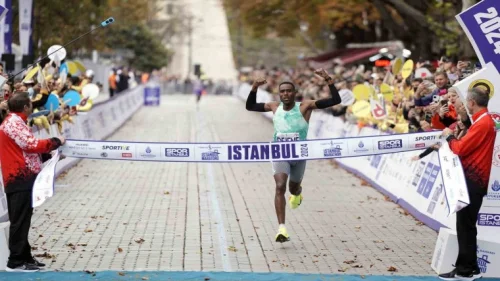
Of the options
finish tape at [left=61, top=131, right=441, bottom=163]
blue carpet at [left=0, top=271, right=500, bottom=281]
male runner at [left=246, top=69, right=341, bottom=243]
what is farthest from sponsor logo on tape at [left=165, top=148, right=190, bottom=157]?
blue carpet at [left=0, top=271, right=500, bottom=281]

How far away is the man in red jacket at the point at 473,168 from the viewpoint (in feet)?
30.7

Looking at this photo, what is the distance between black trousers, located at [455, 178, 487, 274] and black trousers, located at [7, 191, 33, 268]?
418 centimetres

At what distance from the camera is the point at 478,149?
9.42 meters

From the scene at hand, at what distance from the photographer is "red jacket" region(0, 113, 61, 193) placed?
31.2 feet

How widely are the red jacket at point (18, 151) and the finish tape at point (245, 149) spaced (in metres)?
0.90

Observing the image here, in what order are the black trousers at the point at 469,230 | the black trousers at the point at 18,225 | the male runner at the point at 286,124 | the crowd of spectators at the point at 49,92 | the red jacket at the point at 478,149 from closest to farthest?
the red jacket at the point at 478,149
the black trousers at the point at 469,230
the black trousers at the point at 18,225
the male runner at the point at 286,124
the crowd of spectators at the point at 49,92

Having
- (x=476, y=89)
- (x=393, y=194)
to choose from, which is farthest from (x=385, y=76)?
(x=476, y=89)

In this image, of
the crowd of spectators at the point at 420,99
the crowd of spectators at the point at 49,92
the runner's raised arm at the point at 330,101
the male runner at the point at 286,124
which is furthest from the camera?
the crowd of spectators at the point at 49,92

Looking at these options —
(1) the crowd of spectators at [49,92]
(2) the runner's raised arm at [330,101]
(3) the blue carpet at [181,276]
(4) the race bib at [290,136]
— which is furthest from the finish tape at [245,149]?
(1) the crowd of spectators at [49,92]

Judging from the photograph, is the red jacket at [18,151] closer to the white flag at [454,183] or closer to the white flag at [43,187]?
the white flag at [43,187]

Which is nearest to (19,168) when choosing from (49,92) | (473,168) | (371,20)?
(473,168)

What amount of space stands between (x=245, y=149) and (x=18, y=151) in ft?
8.28

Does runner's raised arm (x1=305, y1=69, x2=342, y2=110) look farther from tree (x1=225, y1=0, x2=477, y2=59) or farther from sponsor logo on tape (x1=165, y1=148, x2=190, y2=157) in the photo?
tree (x1=225, y1=0, x2=477, y2=59)

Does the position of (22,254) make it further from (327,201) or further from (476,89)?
(327,201)
